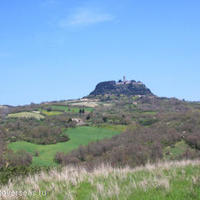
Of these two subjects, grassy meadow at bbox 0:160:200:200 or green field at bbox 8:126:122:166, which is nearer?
grassy meadow at bbox 0:160:200:200

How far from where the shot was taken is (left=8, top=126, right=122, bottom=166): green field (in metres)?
49.7

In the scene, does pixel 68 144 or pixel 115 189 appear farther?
pixel 68 144

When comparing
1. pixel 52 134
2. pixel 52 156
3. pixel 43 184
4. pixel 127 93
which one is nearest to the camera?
pixel 43 184

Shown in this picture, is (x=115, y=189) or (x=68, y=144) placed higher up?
(x=115, y=189)

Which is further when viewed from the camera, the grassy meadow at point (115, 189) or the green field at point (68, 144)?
the green field at point (68, 144)

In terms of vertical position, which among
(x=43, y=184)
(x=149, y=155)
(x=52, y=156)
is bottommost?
(x=52, y=156)

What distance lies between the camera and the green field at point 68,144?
49688mm

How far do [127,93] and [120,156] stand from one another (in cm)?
15883

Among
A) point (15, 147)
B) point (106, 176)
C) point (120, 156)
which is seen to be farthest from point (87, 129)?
point (106, 176)

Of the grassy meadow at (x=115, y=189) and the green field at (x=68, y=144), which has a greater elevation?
the grassy meadow at (x=115, y=189)

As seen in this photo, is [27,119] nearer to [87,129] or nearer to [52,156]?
[87,129]

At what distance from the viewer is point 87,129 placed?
232 feet

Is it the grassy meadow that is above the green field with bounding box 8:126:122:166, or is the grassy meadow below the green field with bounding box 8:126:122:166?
above

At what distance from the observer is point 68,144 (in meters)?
57.8
